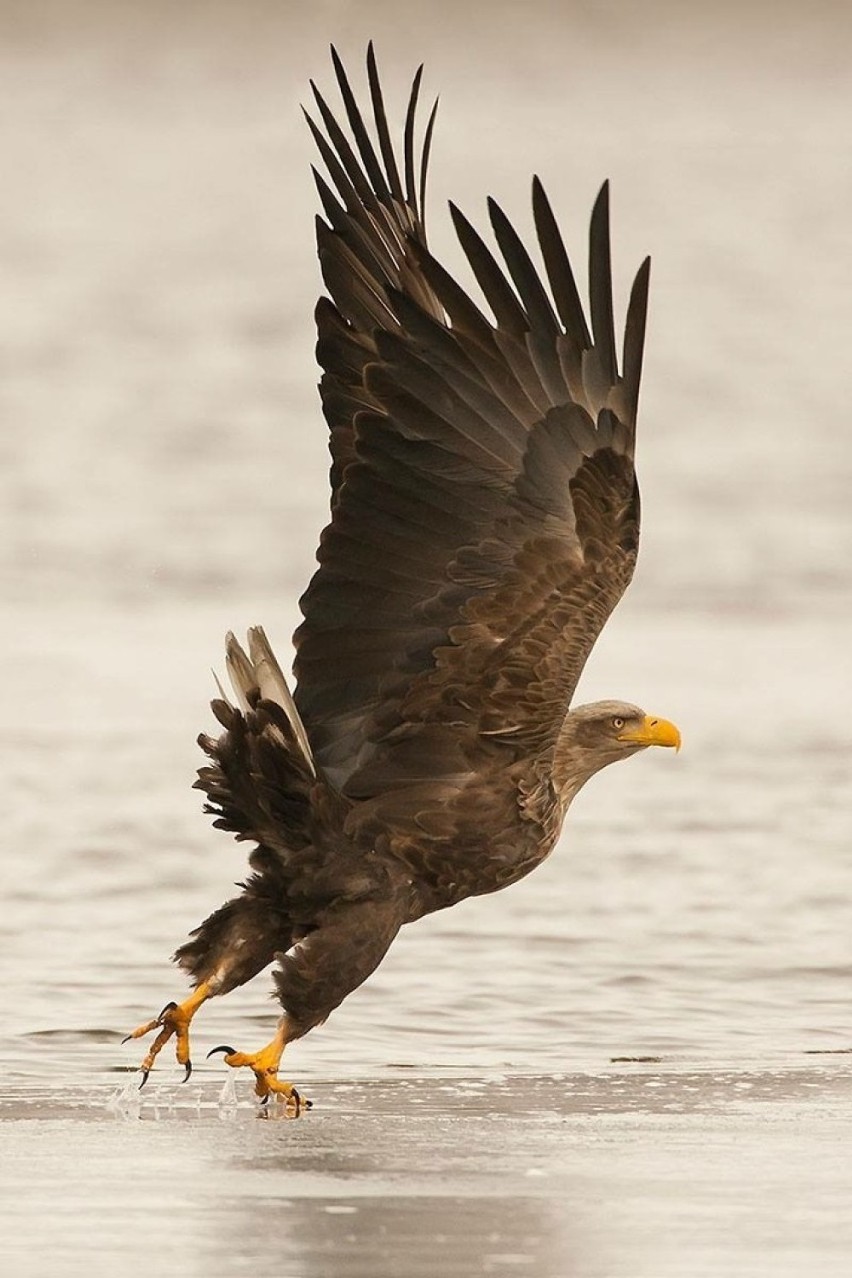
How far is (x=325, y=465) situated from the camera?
17.9m

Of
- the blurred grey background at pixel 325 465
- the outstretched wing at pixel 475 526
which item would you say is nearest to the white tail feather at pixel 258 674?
the outstretched wing at pixel 475 526

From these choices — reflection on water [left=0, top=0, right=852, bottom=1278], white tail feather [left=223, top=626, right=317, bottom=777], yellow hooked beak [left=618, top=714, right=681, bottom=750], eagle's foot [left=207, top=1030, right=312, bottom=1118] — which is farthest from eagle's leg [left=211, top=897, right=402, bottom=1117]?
yellow hooked beak [left=618, top=714, right=681, bottom=750]

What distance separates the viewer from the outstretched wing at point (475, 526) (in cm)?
691

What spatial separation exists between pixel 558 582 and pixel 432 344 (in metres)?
0.64

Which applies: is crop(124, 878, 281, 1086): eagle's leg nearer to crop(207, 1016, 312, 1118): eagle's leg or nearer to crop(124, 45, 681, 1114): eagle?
crop(124, 45, 681, 1114): eagle

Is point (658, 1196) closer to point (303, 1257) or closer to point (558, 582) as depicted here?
point (303, 1257)

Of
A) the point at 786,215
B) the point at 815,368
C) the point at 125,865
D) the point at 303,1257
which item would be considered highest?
the point at 786,215

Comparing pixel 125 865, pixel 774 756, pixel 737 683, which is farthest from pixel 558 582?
pixel 737 683

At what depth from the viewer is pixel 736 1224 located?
214 inches

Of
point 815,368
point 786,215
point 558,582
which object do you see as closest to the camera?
point 558,582

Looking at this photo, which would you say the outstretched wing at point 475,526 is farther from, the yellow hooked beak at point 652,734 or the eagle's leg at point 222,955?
the yellow hooked beak at point 652,734

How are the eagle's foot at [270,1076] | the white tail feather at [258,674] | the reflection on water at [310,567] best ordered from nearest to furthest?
the reflection on water at [310,567] → the eagle's foot at [270,1076] → the white tail feather at [258,674]

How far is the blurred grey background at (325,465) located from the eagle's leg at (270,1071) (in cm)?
72

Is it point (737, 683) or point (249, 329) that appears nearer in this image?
point (737, 683)
